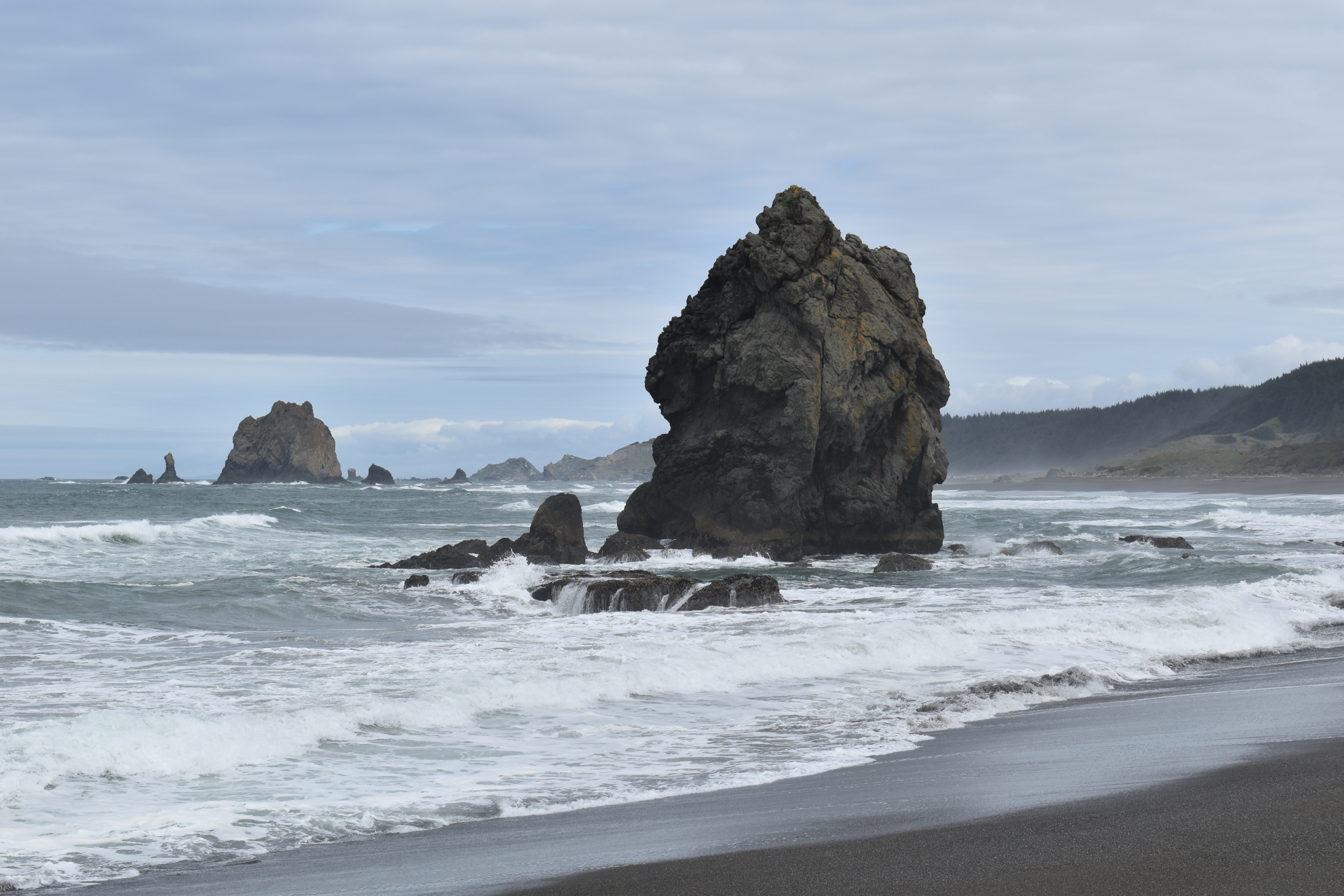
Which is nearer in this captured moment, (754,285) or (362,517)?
(754,285)

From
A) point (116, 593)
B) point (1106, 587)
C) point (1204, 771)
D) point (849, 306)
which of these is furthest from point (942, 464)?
point (1204, 771)

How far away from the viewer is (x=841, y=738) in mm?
8875

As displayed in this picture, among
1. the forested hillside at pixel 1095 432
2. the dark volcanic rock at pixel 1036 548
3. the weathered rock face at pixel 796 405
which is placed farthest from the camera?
the forested hillside at pixel 1095 432

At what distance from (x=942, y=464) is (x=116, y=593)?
74.9ft

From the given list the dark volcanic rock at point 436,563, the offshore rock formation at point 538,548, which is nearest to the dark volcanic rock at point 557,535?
the offshore rock formation at point 538,548

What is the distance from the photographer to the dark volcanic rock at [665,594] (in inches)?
717

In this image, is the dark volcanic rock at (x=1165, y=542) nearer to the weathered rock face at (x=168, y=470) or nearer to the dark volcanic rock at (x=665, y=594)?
the dark volcanic rock at (x=665, y=594)

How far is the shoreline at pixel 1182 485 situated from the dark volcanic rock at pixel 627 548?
5360cm

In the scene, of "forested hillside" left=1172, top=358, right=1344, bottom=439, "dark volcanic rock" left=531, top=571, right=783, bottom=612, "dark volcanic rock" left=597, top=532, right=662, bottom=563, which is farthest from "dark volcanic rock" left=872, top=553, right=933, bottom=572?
"forested hillside" left=1172, top=358, right=1344, bottom=439

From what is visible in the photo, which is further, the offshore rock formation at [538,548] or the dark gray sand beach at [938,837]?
the offshore rock formation at [538,548]

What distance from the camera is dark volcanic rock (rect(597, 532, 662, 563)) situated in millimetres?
27891

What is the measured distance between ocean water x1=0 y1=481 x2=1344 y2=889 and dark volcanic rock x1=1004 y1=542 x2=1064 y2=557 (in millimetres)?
3170

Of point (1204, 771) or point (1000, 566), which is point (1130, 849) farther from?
point (1000, 566)

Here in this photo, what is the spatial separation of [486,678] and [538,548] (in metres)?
17.1
